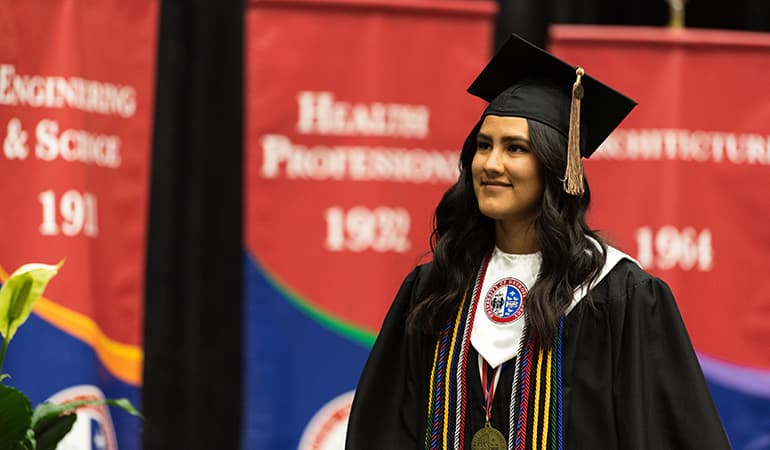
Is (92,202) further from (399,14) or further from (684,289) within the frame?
(684,289)

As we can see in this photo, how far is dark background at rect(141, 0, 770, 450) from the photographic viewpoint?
16.8 feet

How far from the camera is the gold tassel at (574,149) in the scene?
2.74 meters

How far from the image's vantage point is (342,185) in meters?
4.58

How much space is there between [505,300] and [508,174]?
313mm

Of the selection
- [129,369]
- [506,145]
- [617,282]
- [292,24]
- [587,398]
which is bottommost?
[129,369]

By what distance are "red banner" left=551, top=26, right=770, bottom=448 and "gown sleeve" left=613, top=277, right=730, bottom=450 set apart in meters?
2.02

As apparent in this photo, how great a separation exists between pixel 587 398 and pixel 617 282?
0.28 m

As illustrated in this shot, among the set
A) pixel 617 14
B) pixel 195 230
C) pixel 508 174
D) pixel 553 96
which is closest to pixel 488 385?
pixel 508 174

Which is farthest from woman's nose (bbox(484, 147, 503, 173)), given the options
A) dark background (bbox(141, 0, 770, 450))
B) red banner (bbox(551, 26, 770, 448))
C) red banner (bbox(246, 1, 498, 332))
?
dark background (bbox(141, 0, 770, 450))

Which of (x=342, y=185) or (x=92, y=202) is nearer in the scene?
(x=92, y=202)

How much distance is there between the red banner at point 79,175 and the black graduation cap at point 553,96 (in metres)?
1.66

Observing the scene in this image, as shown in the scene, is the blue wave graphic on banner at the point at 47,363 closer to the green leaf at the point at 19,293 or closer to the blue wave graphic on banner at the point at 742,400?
the green leaf at the point at 19,293

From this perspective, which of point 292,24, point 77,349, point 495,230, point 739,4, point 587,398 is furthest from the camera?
point 739,4

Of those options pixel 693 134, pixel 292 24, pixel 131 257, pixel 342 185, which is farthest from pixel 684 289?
pixel 131 257
